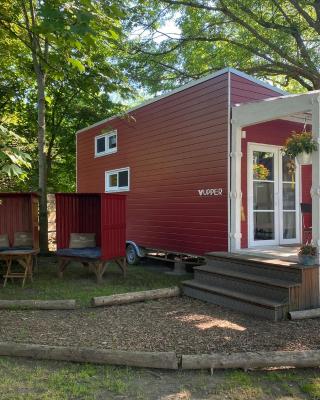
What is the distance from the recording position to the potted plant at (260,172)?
7.79m

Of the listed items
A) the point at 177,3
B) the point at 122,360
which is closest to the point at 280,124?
the point at 122,360

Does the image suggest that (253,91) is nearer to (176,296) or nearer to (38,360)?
(176,296)

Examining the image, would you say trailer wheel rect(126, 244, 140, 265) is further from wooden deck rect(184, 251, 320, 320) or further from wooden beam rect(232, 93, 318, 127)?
wooden beam rect(232, 93, 318, 127)

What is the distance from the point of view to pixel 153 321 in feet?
17.4

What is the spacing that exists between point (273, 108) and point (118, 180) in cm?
566

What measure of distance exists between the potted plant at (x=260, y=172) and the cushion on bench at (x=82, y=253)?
11.1ft

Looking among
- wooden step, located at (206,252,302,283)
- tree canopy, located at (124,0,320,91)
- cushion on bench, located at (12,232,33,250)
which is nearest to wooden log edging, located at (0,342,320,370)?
wooden step, located at (206,252,302,283)

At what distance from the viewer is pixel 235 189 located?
279 inches

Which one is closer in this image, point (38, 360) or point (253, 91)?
point (38, 360)

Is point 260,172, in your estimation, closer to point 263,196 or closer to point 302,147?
point 263,196

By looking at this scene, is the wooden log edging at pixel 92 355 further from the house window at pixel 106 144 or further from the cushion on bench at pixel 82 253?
the house window at pixel 106 144

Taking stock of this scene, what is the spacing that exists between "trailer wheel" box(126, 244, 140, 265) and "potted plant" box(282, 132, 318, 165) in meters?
5.35

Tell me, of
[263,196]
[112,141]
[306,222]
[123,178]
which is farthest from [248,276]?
[112,141]

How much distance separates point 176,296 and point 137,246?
11.7 ft
